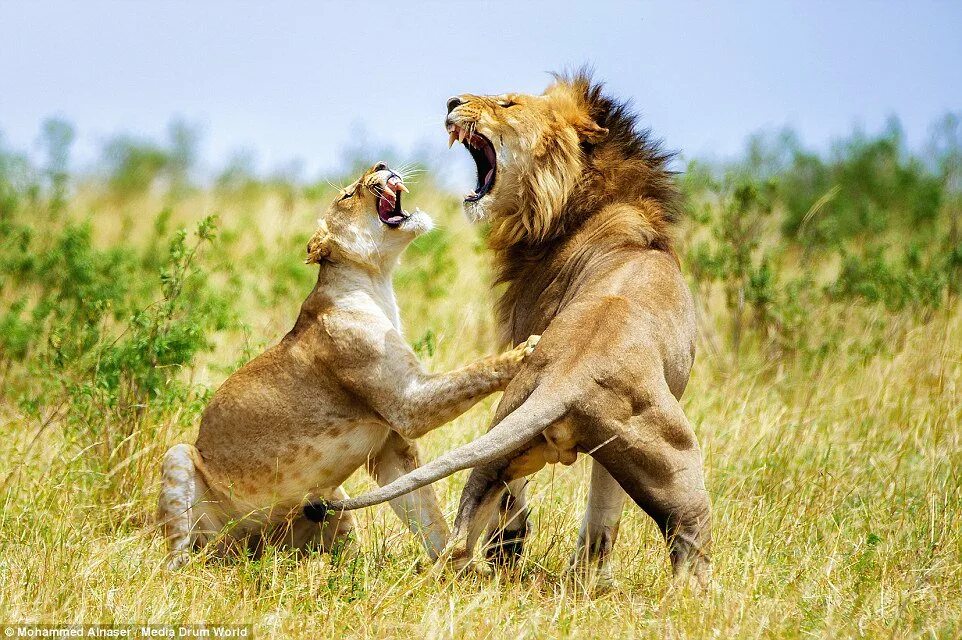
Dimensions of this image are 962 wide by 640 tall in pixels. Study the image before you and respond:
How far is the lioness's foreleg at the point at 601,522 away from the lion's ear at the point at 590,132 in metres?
1.42

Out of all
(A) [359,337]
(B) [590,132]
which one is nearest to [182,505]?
(A) [359,337]

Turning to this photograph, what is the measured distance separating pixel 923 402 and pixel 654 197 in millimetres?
3297

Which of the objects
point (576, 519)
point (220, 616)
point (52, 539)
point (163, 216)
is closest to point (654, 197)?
point (576, 519)

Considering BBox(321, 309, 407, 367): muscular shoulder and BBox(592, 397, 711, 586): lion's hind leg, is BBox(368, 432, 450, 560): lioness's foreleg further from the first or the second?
BBox(592, 397, 711, 586): lion's hind leg

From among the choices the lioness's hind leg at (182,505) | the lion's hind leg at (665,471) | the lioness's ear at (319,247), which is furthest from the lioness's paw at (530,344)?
the lioness's hind leg at (182,505)

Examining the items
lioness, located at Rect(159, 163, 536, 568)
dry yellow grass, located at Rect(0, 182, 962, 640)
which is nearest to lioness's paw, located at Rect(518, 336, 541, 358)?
lioness, located at Rect(159, 163, 536, 568)

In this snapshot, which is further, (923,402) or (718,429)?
(923,402)

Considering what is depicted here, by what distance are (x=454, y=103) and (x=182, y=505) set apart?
2119 millimetres

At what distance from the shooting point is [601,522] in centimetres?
424

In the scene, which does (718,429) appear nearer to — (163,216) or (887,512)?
(887,512)

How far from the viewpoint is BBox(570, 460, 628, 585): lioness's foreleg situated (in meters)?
4.21

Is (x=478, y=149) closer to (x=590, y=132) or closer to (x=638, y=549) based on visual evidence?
(x=590, y=132)

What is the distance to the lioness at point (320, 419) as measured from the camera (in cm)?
455

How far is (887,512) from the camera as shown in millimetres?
5180
